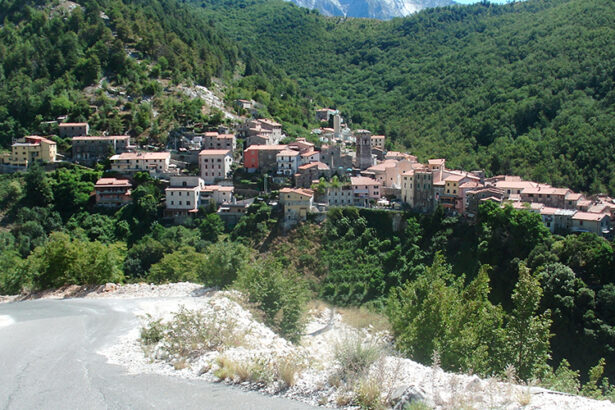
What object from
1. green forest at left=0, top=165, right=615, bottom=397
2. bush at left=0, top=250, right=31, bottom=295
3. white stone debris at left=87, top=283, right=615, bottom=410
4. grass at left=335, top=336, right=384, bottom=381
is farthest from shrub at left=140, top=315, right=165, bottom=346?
bush at left=0, top=250, right=31, bottom=295

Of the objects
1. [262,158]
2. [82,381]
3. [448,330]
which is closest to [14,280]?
[82,381]

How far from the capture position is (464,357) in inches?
719

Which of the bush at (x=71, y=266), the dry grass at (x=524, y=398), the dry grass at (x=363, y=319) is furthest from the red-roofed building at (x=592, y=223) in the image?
the dry grass at (x=524, y=398)

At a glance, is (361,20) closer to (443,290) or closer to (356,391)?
(443,290)

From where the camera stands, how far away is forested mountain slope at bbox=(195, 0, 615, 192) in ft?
197

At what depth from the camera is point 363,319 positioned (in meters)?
31.5

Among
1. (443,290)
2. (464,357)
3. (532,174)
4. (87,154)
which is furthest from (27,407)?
(532,174)

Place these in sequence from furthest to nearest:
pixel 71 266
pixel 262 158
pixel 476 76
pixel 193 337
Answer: pixel 476 76 → pixel 262 158 → pixel 71 266 → pixel 193 337

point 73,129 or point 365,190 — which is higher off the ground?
point 73,129

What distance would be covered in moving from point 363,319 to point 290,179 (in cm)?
2117

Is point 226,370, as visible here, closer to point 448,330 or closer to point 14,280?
point 448,330

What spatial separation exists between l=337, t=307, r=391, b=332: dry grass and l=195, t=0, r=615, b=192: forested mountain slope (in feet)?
92.4

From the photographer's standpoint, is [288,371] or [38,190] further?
[38,190]

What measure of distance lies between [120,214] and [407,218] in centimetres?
2410
